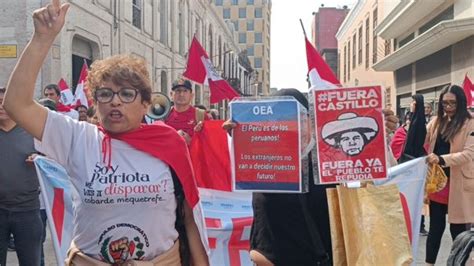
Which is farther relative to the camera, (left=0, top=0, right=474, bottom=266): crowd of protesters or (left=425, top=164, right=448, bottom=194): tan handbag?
(left=425, top=164, right=448, bottom=194): tan handbag

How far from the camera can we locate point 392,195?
3062 mm

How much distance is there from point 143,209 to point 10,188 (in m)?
2.52

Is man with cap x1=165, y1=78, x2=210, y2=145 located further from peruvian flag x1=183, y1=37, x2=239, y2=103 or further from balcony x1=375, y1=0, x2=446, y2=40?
balcony x1=375, y1=0, x2=446, y2=40

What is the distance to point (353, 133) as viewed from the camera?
120 inches

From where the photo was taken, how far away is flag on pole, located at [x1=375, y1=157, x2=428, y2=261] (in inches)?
137

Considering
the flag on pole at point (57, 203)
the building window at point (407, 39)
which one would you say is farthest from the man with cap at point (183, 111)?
the building window at point (407, 39)

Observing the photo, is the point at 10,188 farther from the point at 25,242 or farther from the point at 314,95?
the point at 314,95

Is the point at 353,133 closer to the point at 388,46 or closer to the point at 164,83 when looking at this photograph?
the point at 164,83

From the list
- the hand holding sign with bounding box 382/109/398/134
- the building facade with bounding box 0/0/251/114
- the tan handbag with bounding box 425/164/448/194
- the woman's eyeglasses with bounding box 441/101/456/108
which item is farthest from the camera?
the building facade with bounding box 0/0/251/114

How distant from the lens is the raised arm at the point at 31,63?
2305mm

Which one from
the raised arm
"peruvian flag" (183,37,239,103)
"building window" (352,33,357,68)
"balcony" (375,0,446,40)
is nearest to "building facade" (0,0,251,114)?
"peruvian flag" (183,37,239,103)

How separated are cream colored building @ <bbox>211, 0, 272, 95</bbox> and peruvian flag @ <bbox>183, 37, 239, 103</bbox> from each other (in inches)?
3953

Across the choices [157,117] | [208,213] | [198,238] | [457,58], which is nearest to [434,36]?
[457,58]

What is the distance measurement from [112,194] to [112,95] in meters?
0.44
